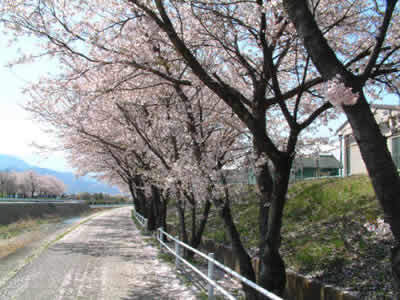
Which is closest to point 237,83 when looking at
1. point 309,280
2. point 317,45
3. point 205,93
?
point 205,93

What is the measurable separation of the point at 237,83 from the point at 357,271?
596 centimetres

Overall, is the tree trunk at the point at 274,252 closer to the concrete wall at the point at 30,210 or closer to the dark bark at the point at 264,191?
the dark bark at the point at 264,191

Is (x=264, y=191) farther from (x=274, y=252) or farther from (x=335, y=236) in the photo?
(x=335, y=236)

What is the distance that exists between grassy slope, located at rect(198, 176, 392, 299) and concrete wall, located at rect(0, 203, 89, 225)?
98.0 feet

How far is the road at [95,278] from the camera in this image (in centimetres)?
725

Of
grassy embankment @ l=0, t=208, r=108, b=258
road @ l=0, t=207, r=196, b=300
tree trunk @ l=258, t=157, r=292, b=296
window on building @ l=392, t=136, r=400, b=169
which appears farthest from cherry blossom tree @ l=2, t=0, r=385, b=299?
grassy embankment @ l=0, t=208, r=108, b=258

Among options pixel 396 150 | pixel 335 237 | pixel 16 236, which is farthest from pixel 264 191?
pixel 16 236

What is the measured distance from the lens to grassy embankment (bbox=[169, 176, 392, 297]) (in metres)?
6.57

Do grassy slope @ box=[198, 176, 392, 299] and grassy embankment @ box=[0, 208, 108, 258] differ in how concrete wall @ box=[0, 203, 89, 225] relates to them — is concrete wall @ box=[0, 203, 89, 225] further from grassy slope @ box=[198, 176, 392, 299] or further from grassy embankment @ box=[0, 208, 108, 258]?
grassy slope @ box=[198, 176, 392, 299]

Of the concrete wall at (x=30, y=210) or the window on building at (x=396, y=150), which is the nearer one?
the window on building at (x=396, y=150)

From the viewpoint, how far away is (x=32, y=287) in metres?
7.65

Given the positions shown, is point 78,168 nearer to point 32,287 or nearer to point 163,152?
point 163,152

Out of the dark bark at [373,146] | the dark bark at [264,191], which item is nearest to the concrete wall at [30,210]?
the dark bark at [264,191]

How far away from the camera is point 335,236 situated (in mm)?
8648
